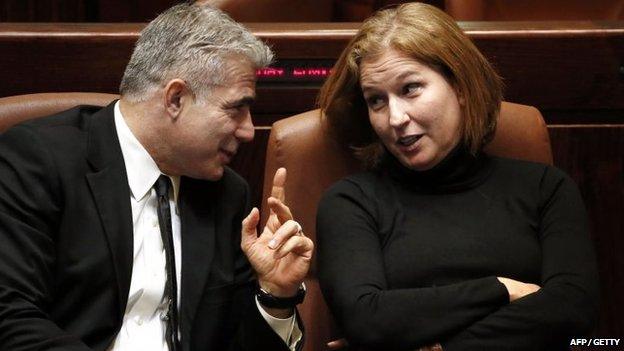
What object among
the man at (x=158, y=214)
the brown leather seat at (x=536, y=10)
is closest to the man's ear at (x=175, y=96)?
the man at (x=158, y=214)

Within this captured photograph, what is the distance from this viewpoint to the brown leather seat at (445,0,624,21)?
194cm

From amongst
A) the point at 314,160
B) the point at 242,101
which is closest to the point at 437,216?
the point at 314,160

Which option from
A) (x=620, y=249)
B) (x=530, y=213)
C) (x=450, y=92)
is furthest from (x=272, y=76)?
(x=620, y=249)

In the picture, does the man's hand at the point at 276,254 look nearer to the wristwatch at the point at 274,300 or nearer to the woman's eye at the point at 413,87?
the wristwatch at the point at 274,300

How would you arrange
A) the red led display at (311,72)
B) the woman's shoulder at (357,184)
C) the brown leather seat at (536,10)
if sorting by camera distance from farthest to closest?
the brown leather seat at (536,10)
the red led display at (311,72)
the woman's shoulder at (357,184)

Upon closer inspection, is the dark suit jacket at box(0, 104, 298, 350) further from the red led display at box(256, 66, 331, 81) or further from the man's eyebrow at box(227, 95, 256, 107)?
the red led display at box(256, 66, 331, 81)

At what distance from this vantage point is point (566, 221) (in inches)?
51.8

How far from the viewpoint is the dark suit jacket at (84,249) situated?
1.14m

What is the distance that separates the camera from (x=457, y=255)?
1.30m

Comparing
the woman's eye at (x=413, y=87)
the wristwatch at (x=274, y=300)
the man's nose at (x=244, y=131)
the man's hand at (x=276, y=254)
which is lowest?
the wristwatch at (x=274, y=300)

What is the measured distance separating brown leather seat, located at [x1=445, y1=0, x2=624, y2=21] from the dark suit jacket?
2.65ft

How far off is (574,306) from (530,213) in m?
0.14

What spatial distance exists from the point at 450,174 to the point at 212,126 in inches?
12.2

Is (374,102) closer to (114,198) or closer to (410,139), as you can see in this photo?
(410,139)
